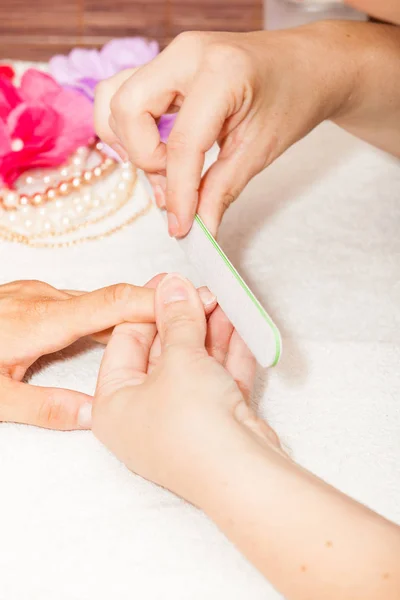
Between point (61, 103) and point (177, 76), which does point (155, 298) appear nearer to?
point (177, 76)

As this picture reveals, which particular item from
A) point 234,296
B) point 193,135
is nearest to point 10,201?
point 193,135

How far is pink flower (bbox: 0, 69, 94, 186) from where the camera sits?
1120 mm

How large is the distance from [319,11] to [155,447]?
4.42ft

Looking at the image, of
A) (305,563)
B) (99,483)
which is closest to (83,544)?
(99,483)

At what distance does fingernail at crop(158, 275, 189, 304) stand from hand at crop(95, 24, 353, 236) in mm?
72

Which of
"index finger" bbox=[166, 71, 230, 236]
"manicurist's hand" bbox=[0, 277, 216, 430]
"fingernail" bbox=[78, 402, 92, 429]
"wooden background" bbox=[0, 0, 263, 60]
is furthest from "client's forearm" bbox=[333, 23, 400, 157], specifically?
"wooden background" bbox=[0, 0, 263, 60]

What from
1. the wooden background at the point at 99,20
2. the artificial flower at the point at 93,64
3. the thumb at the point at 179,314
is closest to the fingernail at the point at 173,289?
the thumb at the point at 179,314

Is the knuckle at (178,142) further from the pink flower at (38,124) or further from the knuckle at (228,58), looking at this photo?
the pink flower at (38,124)

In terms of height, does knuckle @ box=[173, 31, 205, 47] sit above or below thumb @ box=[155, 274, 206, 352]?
above

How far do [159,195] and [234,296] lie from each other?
0.77ft

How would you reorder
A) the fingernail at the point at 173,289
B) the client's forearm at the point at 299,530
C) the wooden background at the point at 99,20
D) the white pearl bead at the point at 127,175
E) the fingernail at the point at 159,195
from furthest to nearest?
the wooden background at the point at 99,20, the white pearl bead at the point at 127,175, the fingernail at the point at 159,195, the fingernail at the point at 173,289, the client's forearm at the point at 299,530

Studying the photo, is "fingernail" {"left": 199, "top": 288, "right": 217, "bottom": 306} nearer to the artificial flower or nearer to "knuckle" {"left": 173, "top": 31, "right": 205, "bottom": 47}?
"knuckle" {"left": 173, "top": 31, "right": 205, "bottom": 47}

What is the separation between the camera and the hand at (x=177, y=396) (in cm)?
63

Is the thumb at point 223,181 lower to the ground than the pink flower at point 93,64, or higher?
Result: higher
